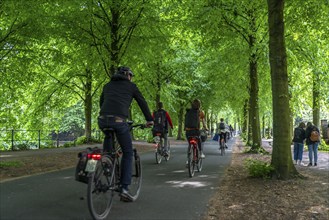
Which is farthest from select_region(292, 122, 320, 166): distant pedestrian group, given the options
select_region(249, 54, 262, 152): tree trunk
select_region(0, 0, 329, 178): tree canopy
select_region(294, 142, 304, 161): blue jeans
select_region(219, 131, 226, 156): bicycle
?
select_region(219, 131, 226, 156): bicycle

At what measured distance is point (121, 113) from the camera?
234 inches

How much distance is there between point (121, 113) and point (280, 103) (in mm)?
5265

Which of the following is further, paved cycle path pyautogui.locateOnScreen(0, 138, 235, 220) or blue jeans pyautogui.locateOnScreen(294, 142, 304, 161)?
blue jeans pyautogui.locateOnScreen(294, 142, 304, 161)

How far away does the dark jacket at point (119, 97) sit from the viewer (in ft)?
19.5

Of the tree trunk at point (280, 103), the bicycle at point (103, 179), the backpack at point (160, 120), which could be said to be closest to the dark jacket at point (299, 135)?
the backpack at point (160, 120)

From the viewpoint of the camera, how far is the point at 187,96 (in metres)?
40.7

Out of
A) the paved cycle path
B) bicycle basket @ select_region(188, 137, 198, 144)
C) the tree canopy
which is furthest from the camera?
the tree canopy

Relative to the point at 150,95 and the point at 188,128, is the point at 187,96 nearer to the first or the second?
the point at 150,95

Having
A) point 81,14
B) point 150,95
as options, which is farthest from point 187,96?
point 81,14

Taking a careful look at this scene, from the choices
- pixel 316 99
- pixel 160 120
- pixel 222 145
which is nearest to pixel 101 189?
pixel 160 120

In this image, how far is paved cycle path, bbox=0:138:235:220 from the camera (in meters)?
5.77

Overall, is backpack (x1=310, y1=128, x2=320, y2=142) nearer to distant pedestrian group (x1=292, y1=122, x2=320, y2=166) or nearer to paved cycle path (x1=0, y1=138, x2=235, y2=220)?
distant pedestrian group (x1=292, y1=122, x2=320, y2=166)

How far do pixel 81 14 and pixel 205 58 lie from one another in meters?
10.7

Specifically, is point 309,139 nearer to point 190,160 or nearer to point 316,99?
point 190,160
